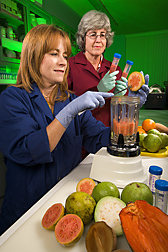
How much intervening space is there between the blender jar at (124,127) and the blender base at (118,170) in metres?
0.03

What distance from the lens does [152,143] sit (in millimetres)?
1371

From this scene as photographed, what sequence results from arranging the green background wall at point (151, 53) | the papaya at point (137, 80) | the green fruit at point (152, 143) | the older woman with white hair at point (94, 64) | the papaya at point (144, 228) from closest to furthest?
1. the papaya at point (144, 228)
2. the green fruit at point (152, 143)
3. the papaya at point (137, 80)
4. the older woman with white hair at point (94, 64)
5. the green background wall at point (151, 53)

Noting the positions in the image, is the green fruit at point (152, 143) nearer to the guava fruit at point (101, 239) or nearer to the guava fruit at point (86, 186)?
the guava fruit at point (86, 186)

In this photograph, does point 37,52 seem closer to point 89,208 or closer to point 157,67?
point 89,208

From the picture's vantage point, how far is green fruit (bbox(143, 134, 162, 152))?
1.37m

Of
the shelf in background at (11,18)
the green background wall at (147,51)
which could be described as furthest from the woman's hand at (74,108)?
the green background wall at (147,51)

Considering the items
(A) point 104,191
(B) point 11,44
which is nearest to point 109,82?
(A) point 104,191

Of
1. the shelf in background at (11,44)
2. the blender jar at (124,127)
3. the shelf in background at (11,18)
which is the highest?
the shelf in background at (11,18)

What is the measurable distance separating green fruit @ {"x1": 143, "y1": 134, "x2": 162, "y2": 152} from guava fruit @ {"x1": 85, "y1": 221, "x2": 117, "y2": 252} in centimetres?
92

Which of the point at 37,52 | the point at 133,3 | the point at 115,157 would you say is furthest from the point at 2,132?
the point at 133,3

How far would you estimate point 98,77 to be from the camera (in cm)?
200

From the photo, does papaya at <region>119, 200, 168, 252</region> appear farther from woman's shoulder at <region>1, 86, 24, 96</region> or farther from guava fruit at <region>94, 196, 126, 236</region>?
woman's shoulder at <region>1, 86, 24, 96</region>

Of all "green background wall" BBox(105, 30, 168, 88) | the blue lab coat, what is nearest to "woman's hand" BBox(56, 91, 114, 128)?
the blue lab coat

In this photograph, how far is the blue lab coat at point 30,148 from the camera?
0.99 meters
